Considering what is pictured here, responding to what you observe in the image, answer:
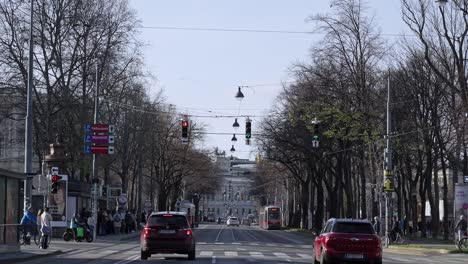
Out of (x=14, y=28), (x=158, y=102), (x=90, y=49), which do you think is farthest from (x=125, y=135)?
(x=14, y=28)

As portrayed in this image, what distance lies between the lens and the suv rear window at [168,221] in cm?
2995

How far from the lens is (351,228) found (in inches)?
987

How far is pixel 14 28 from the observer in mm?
51688

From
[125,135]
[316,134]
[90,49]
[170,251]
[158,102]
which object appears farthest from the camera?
[158,102]

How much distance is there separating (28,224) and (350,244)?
15660 mm

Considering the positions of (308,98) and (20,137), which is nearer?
(20,137)

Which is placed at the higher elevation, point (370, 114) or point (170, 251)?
point (370, 114)

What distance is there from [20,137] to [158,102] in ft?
75.4

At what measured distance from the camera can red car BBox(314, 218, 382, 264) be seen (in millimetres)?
24516

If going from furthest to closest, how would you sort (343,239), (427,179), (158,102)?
(158,102) → (427,179) → (343,239)

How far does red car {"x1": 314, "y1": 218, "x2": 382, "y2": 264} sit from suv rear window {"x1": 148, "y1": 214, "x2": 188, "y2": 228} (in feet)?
21.3

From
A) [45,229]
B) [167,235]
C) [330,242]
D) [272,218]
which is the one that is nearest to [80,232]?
[45,229]

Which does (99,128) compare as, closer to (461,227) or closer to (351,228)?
(461,227)

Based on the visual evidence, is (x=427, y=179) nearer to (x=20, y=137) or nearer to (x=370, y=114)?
(x=370, y=114)
